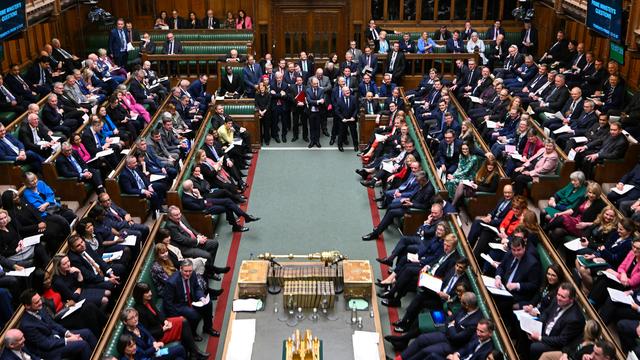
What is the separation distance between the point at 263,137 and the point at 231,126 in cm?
181

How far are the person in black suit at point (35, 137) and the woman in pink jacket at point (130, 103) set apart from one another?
1966 millimetres

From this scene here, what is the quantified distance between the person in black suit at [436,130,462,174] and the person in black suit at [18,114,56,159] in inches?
247

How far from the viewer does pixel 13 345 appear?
6086mm

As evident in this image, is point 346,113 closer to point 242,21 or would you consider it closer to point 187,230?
point 242,21

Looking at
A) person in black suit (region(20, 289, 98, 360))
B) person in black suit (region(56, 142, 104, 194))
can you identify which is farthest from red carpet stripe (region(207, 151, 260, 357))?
person in black suit (region(56, 142, 104, 194))

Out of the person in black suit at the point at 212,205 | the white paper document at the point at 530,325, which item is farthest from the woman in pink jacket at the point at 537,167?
the person in black suit at the point at 212,205

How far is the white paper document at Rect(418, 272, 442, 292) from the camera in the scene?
304 inches

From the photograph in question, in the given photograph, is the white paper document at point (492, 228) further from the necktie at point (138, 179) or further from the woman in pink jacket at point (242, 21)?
the woman in pink jacket at point (242, 21)

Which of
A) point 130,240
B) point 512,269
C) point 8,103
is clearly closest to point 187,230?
point 130,240

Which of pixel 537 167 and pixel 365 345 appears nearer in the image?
pixel 365 345

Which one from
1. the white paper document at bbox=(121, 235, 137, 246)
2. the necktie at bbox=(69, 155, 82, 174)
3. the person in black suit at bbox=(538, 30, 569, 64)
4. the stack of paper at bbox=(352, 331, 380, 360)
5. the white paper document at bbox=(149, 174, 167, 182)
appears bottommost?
the stack of paper at bbox=(352, 331, 380, 360)

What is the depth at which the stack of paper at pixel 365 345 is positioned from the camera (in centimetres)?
685

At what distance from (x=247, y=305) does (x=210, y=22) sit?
12112 millimetres

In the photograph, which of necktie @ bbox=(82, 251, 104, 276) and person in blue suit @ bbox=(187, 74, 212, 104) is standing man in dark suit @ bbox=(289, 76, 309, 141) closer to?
person in blue suit @ bbox=(187, 74, 212, 104)
